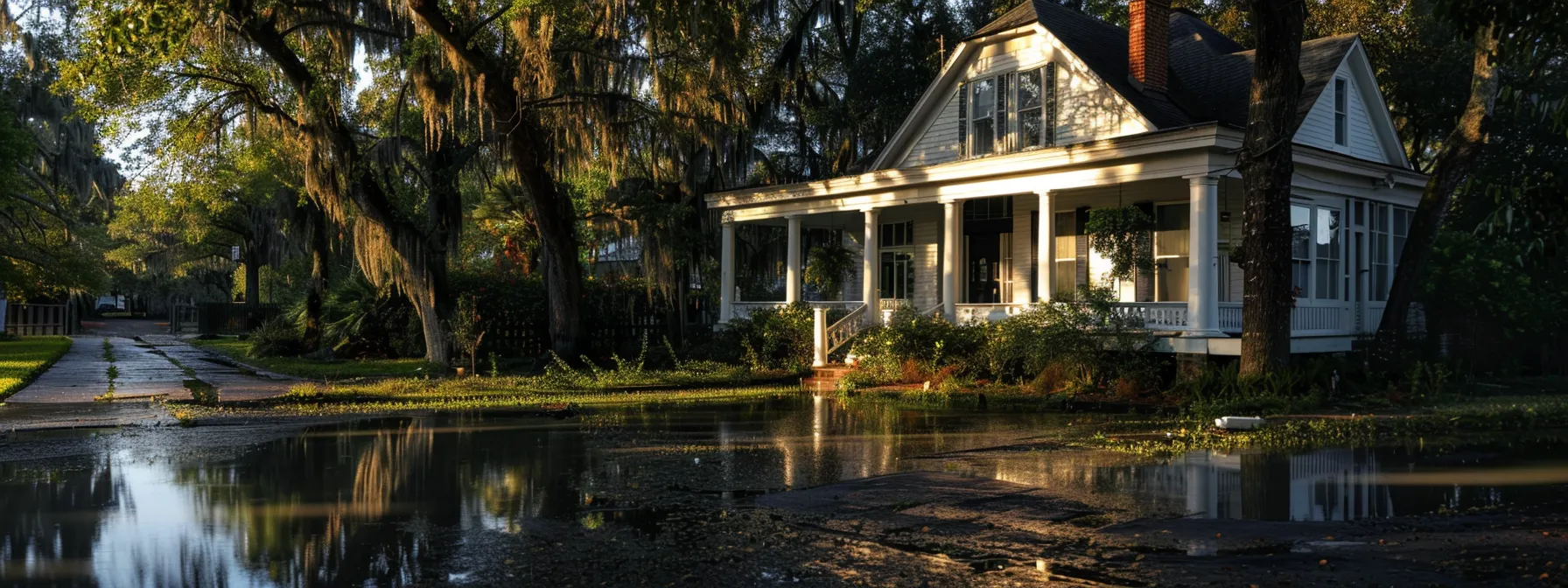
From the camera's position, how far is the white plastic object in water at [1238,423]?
45.2ft

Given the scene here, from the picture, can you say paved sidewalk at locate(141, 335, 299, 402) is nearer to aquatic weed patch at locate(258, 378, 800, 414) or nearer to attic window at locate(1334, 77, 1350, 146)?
aquatic weed patch at locate(258, 378, 800, 414)

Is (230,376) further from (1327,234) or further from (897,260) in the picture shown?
(1327,234)

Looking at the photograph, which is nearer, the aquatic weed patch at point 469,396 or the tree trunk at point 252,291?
the aquatic weed patch at point 469,396

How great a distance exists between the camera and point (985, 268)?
88.2ft

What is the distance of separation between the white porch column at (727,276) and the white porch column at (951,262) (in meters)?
6.81

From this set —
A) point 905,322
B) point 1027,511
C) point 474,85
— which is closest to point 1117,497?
point 1027,511

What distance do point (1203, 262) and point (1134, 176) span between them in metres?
2.17

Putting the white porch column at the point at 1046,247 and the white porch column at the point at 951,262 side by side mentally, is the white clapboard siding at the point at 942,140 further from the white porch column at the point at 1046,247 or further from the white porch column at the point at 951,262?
the white porch column at the point at 1046,247

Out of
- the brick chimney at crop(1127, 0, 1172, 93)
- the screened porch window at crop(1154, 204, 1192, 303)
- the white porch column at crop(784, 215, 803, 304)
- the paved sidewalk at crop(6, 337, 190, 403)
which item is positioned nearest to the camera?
the paved sidewalk at crop(6, 337, 190, 403)

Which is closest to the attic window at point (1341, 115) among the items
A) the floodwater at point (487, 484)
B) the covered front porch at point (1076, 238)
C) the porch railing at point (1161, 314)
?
the covered front porch at point (1076, 238)

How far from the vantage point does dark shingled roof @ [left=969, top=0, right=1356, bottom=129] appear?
22.4m

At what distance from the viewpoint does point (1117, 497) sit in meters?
8.85

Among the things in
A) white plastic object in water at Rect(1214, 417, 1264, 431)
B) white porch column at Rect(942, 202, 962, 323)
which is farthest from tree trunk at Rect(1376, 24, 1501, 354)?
white plastic object in water at Rect(1214, 417, 1264, 431)

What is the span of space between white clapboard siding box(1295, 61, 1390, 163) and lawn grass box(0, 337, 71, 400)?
2412cm
